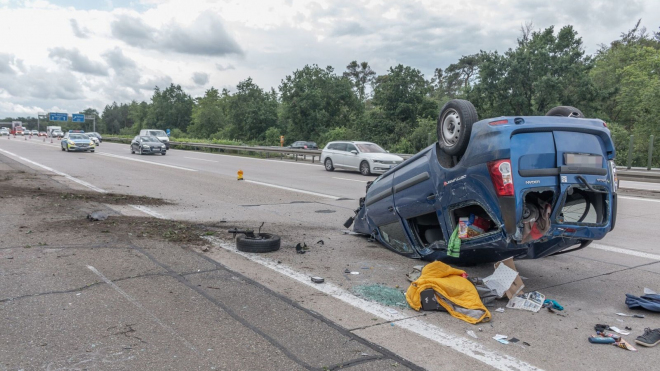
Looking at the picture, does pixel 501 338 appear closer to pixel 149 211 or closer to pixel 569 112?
pixel 569 112

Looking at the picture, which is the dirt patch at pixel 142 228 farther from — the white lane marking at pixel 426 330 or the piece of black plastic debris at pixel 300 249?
the white lane marking at pixel 426 330

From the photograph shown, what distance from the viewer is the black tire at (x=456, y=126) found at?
15.9ft

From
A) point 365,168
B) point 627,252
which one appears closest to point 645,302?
point 627,252

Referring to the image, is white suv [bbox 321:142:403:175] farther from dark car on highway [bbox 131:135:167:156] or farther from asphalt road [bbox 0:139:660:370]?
dark car on highway [bbox 131:135:167:156]

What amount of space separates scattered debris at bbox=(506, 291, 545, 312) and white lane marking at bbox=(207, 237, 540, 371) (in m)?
1.03

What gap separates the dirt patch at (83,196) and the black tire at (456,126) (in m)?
7.73

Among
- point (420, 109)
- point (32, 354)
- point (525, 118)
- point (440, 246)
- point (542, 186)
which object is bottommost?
point (32, 354)

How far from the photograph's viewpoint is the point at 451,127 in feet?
16.9

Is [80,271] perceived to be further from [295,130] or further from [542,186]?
[295,130]

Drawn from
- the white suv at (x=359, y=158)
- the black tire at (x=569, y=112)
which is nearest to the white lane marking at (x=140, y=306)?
the black tire at (x=569, y=112)

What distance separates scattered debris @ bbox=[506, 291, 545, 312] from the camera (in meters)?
→ 4.60

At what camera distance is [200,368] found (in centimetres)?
327

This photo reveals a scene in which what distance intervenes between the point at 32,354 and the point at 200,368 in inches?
50.1

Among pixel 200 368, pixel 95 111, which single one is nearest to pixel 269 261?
pixel 200 368
